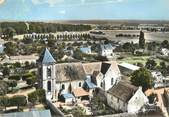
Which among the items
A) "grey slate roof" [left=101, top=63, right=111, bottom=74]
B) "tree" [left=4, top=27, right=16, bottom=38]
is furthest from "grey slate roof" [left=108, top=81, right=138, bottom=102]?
"tree" [left=4, top=27, right=16, bottom=38]

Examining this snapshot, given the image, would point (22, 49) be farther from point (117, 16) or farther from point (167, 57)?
point (167, 57)

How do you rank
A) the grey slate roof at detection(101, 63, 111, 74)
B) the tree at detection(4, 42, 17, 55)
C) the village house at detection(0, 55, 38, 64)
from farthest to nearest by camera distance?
1. the village house at detection(0, 55, 38, 64)
2. the grey slate roof at detection(101, 63, 111, 74)
3. the tree at detection(4, 42, 17, 55)

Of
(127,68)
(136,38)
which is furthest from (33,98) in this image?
(136,38)

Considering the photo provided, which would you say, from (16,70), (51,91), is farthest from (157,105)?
(16,70)

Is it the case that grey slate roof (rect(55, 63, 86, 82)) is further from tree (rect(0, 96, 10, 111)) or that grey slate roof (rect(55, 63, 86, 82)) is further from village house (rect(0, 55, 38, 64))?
tree (rect(0, 96, 10, 111))

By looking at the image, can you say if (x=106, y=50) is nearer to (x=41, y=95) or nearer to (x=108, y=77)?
(x=108, y=77)

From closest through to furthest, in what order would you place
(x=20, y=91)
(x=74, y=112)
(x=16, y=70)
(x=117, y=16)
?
1. (x=74, y=112)
2. (x=117, y=16)
3. (x=20, y=91)
4. (x=16, y=70)

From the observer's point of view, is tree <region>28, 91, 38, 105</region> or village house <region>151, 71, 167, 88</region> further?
village house <region>151, 71, 167, 88</region>
